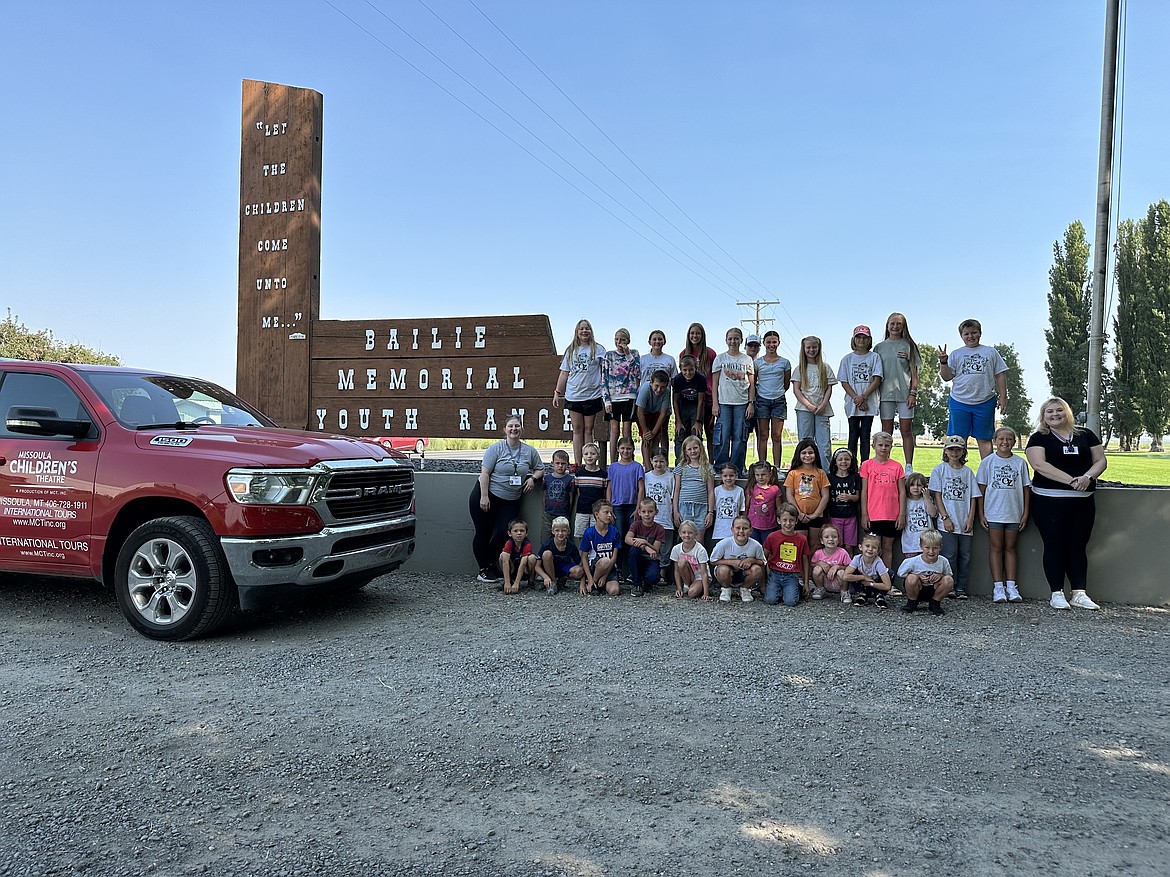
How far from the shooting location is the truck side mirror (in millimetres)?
5883

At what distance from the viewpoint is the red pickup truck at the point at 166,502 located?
18.7 ft

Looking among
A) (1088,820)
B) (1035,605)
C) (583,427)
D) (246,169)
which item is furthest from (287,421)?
(1088,820)

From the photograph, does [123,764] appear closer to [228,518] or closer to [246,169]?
[228,518]

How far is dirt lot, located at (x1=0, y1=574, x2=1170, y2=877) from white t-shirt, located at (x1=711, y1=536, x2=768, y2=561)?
4.10 feet

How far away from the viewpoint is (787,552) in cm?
765

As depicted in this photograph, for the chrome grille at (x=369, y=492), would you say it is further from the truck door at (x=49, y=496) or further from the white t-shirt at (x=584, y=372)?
the white t-shirt at (x=584, y=372)

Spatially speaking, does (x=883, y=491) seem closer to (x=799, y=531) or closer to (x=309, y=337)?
(x=799, y=531)

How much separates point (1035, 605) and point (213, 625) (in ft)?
22.6

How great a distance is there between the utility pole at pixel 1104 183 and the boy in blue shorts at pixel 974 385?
3834mm

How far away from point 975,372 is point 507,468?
16.0 feet

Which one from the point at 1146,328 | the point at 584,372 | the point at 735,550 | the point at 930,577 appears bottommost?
the point at 930,577

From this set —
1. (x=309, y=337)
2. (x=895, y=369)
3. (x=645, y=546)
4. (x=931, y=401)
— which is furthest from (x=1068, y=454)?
(x=931, y=401)

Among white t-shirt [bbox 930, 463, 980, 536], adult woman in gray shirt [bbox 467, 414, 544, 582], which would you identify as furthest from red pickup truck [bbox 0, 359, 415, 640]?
white t-shirt [bbox 930, 463, 980, 536]

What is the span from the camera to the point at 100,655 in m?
5.48
